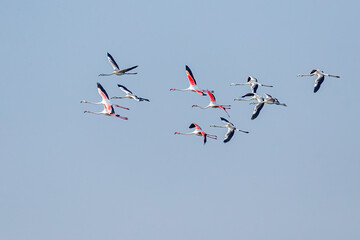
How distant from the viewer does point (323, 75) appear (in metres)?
69.8

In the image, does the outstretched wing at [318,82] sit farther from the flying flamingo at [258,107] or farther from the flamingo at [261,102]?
the flying flamingo at [258,107]

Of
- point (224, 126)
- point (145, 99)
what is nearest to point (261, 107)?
point (224, 126)

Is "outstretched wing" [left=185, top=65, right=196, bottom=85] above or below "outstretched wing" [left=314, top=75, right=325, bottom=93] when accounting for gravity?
above

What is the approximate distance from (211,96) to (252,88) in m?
7.64

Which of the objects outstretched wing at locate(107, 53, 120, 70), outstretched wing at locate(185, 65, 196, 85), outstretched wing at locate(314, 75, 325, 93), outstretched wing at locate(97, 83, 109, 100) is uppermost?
outstretched wing at locate(107, 53, 120, 70)

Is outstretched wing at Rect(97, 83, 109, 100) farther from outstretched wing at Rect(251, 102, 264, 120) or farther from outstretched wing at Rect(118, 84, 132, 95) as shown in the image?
outstretched wing at Rect(251, 102, 264, 120)

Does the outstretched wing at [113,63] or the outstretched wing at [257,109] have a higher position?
the outstretched wing at [113,63]

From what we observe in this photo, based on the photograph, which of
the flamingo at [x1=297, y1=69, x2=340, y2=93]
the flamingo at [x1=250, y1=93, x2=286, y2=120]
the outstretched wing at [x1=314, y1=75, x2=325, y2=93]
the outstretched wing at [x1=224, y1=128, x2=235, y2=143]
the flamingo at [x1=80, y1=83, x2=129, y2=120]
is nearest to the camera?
the flamingo at [x1=80, y1=83, x2=129, y2=120]

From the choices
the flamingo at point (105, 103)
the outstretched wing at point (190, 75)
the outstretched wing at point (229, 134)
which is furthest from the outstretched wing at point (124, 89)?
the outstretched wing at point (229, 134)

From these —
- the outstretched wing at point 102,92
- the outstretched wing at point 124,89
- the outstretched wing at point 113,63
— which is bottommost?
the outstretched wing at point 124,89

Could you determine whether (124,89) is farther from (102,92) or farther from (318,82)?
(318,82)

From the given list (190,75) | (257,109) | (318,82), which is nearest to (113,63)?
(190,75)

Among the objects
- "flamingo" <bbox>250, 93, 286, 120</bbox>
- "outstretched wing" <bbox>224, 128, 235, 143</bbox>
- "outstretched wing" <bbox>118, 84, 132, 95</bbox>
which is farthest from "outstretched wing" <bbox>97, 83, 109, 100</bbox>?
"flamingo" <bbox>250, 93, 286, 120</bbox>

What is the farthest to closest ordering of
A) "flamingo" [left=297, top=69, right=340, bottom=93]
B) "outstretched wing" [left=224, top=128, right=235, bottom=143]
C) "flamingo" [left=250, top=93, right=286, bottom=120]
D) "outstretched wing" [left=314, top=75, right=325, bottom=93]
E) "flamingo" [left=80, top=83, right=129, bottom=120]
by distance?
"outstretched wing" [left=224, top=128, right=235, bottom=143], "flamingo" [left=297, top=69, right=340, bottom=93], "outstretched wing" [left=314, top=75, right=325, bottom=93], "flamingo" [left=250, top=93, right=286, bottom=120], "flamingo" [left=80, top=83, right=129, bottom=120]
